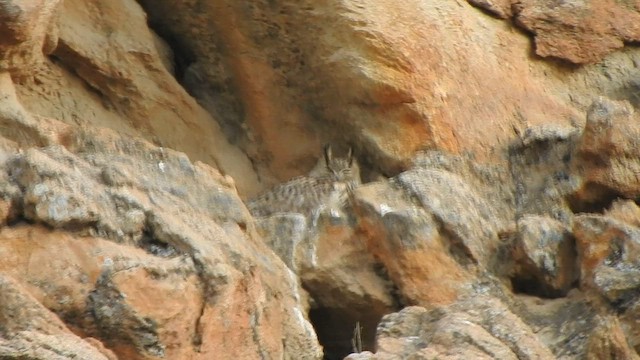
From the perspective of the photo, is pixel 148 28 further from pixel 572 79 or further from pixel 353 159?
pixel 572 79

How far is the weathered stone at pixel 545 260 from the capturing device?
629cm

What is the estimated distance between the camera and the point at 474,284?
6320mm

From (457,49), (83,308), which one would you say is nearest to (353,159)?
(457,49)

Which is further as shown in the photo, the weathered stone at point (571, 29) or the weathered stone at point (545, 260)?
the weathered stone at point (571, 29)

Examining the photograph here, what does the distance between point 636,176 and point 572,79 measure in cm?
103

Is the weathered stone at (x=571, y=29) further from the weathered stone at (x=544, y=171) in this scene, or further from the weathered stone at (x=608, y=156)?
the weathered stone at (x=608, y=156)

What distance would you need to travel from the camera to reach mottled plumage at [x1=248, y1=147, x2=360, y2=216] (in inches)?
261

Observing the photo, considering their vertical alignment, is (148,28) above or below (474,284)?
above

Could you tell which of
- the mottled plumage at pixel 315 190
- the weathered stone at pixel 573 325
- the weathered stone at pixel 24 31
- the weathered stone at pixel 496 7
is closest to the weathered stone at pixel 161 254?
the weathered stone at pixel 24 31

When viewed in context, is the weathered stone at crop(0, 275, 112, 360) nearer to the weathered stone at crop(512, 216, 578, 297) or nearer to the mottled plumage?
the mottled plumage

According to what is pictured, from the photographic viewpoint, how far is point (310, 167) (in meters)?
7.03

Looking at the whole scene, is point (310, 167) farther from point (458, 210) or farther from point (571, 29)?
point (571, 29)

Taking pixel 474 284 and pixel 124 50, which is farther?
pixel 124 50

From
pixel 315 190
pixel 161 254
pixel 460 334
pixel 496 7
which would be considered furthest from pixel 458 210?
pixel 161 254
